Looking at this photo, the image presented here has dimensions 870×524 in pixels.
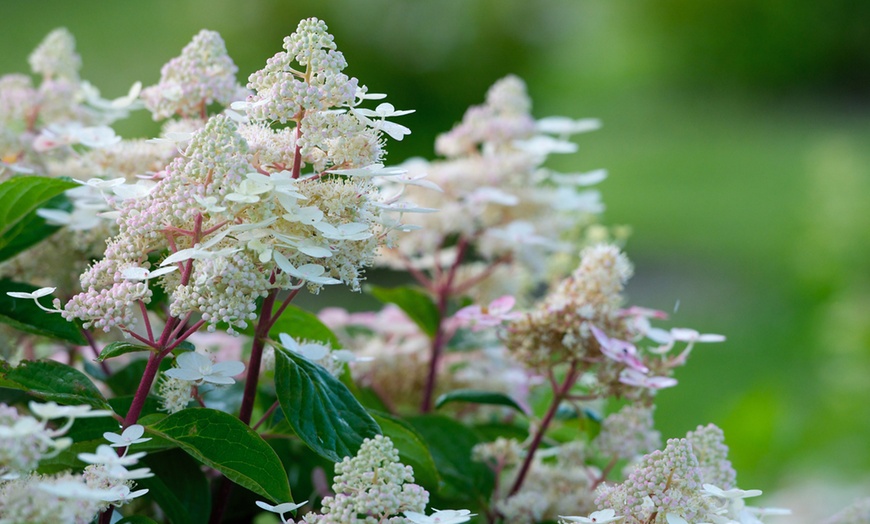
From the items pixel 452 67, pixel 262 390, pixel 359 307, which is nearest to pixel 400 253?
pixel 262 390

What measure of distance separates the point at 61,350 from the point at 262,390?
8.2 inches

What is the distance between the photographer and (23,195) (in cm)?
63

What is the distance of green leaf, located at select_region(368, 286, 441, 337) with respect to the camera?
86 cm

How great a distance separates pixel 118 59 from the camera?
608 cm

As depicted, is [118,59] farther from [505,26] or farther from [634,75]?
[634,75]

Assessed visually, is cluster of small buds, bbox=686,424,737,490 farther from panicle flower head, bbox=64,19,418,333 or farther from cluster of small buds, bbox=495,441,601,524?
panicle flower head, bbox=64,19,418,333

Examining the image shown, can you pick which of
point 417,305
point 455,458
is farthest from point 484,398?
point 417,305

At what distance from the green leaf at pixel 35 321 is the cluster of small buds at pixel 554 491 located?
0.98 feet

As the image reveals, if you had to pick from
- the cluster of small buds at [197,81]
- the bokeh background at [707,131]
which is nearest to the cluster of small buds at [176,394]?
the cluster of small buds at [197,81]

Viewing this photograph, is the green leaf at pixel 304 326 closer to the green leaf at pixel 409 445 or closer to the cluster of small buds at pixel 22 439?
the green leaf at pixel 409 445

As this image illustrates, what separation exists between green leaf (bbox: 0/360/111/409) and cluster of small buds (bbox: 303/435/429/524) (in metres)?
0.15

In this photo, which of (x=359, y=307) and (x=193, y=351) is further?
(x=359, y=307)

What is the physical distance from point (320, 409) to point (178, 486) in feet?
0.37

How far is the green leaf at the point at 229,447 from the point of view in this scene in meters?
0.51
